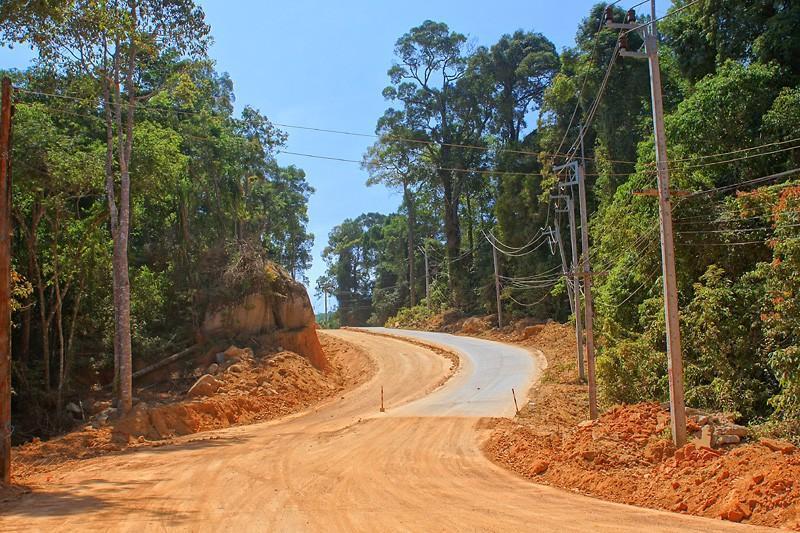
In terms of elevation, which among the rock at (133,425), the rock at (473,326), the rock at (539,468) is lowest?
the rock at (539,468)

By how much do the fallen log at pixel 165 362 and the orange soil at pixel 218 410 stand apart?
272cm

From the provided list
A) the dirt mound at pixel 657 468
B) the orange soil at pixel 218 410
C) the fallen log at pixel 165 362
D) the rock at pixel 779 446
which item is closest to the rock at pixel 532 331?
the orange soil at pixel 218 410

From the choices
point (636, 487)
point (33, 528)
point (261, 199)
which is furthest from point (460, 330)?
point (33, 528)

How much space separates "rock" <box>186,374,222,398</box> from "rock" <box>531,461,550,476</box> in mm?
14173

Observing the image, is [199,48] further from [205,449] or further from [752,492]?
[752,492]

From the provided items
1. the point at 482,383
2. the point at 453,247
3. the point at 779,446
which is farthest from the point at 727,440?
the point at 453,247

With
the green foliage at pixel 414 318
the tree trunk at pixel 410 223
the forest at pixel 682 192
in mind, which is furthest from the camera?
the tree trunk at pixel 410 223

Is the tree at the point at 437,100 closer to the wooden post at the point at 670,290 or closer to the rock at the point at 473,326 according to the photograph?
the rock at the point at 473,326

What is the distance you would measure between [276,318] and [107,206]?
10.2 m

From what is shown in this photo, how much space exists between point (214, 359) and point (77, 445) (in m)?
9.44

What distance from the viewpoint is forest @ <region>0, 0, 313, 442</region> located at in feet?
66.0

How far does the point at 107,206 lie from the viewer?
23.3 m

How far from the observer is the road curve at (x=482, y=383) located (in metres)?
22.7

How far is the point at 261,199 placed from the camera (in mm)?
45906
